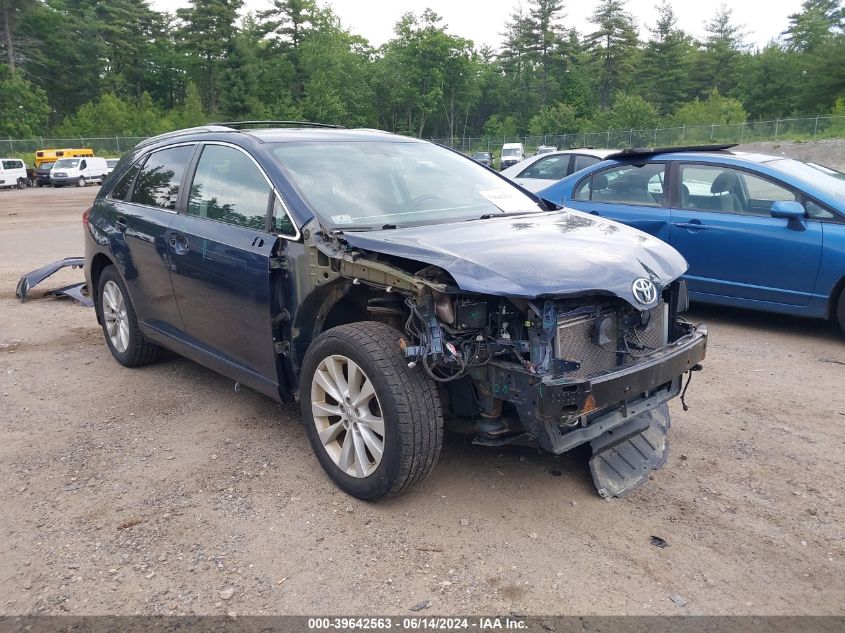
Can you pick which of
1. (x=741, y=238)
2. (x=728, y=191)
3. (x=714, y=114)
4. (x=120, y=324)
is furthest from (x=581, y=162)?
(x=714, y=114)

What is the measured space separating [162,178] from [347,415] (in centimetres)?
255

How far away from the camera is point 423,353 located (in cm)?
304

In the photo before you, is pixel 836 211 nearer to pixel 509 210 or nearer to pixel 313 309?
pixel 509 210

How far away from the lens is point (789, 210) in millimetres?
5781

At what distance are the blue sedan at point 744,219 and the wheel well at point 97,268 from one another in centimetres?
472

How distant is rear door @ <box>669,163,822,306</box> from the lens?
19.2 ft

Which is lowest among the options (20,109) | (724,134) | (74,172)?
(74,172)

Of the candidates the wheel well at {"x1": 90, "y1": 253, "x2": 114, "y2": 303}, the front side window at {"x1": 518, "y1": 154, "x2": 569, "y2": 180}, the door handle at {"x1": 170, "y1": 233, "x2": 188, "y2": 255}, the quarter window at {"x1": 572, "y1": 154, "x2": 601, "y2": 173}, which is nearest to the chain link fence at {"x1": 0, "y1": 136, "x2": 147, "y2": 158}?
the front side window at {"x1": 518, "y1": 154, "x2": 569, "y2": 180}

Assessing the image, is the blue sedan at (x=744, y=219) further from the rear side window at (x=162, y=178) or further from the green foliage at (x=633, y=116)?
the green foliage at (x=633, y=116)

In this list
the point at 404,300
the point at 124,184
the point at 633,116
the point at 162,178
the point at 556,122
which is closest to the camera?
the point at 404,300

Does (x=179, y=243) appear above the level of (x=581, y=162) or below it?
below

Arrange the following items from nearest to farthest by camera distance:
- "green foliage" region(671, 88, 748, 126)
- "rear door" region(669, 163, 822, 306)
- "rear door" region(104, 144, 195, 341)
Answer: "rear door" region(104, 144, 195, 341) → "rear door" region(669, 163, 822, 306) → "green foliage" region(671, 88, 748, 126)

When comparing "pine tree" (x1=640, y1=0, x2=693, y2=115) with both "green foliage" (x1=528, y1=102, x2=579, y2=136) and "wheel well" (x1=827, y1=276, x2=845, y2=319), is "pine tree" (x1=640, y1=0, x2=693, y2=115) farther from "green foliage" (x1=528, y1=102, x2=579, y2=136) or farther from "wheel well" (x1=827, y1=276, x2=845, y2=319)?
"wheel well" (x1=827, y1=276, x2=845, y2=319)

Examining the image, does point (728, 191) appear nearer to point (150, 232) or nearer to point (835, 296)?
point (835, 296)
